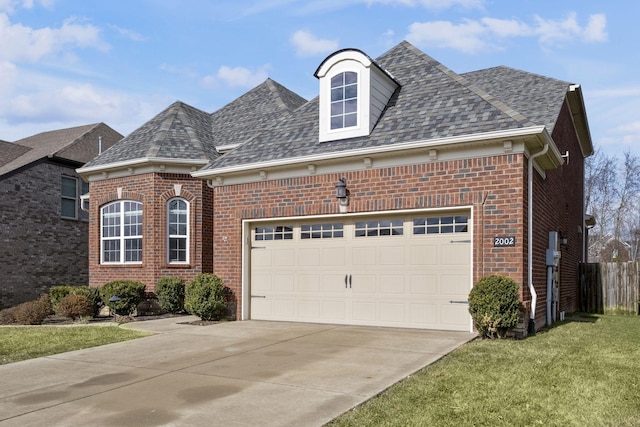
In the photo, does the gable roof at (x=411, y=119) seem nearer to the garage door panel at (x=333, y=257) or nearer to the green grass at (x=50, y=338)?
the garage door panel at (x=333, y=257)

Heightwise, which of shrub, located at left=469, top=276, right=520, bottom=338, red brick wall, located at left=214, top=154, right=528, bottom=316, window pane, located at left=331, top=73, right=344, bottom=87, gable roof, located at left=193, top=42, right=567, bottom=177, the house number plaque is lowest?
shrub, located at left=469, top=276, right=520, bottom=338

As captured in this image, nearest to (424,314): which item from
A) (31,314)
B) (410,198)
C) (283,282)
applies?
(410,198)

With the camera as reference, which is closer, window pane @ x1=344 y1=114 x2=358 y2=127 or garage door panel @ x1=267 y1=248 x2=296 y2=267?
window pane @ x1=344 y1=114 x2=358 y2=127

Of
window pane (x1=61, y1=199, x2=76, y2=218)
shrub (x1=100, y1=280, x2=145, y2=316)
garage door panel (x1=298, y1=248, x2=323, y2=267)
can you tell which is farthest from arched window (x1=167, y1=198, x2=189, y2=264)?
window pane (x1=61, y1=199, x2=76, y2=218)

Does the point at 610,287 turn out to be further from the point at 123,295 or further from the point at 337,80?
the point at 123,295

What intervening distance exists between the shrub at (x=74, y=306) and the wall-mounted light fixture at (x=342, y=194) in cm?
751

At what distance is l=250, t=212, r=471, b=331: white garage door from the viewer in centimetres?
1025

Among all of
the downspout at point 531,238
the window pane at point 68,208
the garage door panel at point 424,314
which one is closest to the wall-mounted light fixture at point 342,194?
the garage door panel at point 424,314

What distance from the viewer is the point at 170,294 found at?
46.4ft

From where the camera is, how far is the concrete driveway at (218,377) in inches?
201

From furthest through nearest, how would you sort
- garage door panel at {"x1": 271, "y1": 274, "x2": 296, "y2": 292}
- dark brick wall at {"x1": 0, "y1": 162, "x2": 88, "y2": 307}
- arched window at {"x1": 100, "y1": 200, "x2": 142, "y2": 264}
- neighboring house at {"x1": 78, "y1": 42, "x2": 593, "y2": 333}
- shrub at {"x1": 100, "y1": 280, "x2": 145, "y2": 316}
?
dark brick wall at {"x1": 0, "y1": 162, "x2": 88, "y2": 307}, arched window at {"x1": 100, "y1": 200, "x2": 142, "y2": 264}, shrub at {"x1": 100, "y1": 280, "x2": 145, "y2": 316}, garage door panel at {"x1": 271, "y1": 274, "x2": 296, "y2": 292}, neighboring house at {"x1": 78, "y1": 42, "x2": 593, "y2": 333}

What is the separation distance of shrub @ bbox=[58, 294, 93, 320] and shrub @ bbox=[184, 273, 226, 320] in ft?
10.7

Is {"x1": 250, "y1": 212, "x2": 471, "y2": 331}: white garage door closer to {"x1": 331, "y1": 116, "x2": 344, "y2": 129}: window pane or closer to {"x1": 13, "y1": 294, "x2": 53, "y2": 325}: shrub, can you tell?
{"x1": 331, "y1": 116, "x2": 344, "y2": 129}: window pane

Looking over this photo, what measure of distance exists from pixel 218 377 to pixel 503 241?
5719 mm
